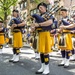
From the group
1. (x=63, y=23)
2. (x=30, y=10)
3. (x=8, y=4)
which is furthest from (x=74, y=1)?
(x=63, y=23)

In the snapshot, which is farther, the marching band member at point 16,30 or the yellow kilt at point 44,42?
the marching band member at point 16,30

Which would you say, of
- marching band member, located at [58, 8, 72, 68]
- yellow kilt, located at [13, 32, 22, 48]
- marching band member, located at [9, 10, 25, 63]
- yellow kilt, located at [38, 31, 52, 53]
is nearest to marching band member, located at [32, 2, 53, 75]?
yellow kilt, located at [38, 31, 52, 53]

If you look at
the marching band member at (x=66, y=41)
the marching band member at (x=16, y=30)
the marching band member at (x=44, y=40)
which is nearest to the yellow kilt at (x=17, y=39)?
the marching band member at (x=16, y=30)

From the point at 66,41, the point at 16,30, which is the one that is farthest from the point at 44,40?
the point at 16,30

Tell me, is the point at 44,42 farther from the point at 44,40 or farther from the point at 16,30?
the point at 16,30

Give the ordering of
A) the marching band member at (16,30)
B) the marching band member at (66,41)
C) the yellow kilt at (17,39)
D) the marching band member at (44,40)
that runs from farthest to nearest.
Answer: the yellow kilt at (17,39) < the marching band member at (16,30) < the marching band member at (66,41) < the marching band member at (44,40)

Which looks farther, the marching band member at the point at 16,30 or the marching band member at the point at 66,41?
the marching band member at the point at 16,30

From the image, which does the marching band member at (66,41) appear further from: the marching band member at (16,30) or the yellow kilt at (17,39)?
the yellow kilt at (17,39)

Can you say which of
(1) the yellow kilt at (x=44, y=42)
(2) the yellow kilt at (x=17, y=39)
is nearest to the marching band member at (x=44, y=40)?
(1) the yellow kilt at (x=44, y=42)

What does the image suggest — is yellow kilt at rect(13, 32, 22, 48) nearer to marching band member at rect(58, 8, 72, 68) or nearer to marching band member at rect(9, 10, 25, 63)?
marching band member at rect(9, 10, 25, 63)

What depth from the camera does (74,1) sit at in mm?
27734

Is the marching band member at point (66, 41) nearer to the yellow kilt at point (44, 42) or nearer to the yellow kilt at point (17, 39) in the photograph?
the yellow kilt at point (44, 42)

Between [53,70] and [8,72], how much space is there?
50.1 inches

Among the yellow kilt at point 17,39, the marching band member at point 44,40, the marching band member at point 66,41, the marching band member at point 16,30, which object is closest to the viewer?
the marching band member at point 44,40
